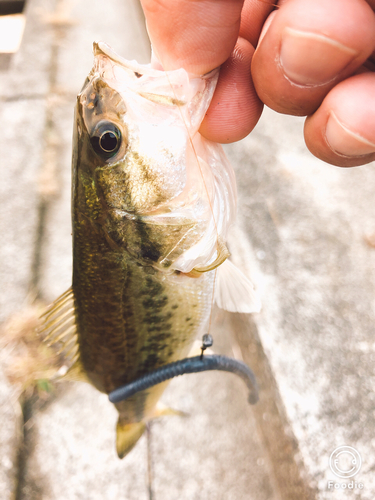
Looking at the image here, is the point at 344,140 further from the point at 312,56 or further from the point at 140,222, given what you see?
the point at 140,222

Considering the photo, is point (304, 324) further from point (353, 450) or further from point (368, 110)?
point (368, 110)

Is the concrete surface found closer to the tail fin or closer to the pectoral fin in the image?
the tail fin

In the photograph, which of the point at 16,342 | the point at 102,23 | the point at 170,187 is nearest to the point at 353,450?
the point at 170,187

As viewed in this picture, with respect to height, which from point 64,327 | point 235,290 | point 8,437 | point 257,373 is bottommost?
point 8,437

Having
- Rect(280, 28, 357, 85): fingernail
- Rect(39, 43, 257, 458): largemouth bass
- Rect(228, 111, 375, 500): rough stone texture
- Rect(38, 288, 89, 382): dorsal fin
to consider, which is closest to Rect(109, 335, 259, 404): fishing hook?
Rect(39, 43, 257, 458): largemouth bass

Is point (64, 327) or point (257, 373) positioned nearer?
point (64, 327)

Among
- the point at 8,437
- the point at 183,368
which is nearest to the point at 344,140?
the point at 183,368

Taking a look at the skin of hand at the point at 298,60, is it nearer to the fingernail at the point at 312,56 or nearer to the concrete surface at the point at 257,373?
the fingernail at the point at 312,56
